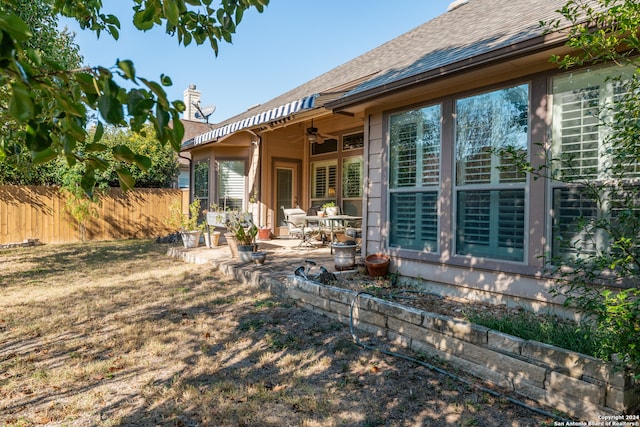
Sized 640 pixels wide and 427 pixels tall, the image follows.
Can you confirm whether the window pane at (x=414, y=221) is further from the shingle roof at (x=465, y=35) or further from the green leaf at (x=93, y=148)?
the green leaf at (x=93, y=148)

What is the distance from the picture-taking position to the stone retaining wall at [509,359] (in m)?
2.33

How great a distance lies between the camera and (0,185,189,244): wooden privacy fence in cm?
1111

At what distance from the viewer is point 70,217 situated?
476 inches

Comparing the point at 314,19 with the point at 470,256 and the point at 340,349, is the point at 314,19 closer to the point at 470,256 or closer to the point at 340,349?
the point at 470,256

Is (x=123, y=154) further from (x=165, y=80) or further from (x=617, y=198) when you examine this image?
(x=617, y=198)

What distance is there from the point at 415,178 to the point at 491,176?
3.38ft

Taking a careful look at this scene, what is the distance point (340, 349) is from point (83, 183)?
2.86 metres

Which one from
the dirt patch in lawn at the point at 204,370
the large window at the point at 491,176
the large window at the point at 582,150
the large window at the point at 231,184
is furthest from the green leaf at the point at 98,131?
the large window at the point at 231,184

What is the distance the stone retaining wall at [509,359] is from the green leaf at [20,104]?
3.03 metres

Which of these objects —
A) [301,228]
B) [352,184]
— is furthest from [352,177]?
[301,228]

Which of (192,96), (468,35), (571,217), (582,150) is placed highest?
(192,96)

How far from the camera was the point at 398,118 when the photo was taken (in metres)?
5.37

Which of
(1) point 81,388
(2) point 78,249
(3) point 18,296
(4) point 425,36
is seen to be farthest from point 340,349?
(2) point 78,249

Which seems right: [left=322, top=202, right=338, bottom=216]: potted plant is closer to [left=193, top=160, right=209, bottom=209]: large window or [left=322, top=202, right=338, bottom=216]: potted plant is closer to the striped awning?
the striped awning
